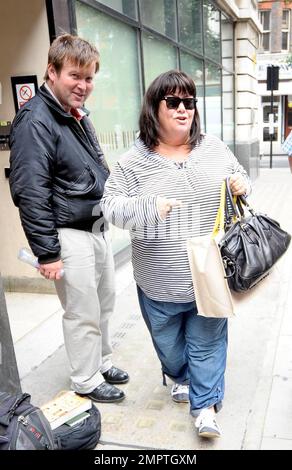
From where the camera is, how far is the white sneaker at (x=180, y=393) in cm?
278

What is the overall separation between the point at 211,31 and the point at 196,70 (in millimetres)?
1583

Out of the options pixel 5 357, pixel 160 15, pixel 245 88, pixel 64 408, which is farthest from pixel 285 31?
pixel 64 408

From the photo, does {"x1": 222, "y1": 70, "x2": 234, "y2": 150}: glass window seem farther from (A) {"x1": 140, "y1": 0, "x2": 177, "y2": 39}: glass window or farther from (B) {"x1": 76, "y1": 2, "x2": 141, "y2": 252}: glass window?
(B) {"x1": 76, "y1": 2, "x2": 141, "y2": 252}: glass window

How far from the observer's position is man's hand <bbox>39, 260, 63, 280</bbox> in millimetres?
2396

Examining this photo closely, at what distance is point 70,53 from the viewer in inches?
93.6

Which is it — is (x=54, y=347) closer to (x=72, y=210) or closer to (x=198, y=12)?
(x=72, y=210)

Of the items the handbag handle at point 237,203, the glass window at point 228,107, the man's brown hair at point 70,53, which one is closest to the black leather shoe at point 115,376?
the handbag handle at point 237,203

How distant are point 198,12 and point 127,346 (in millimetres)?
7234

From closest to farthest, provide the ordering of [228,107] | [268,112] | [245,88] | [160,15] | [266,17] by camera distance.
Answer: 1. [160,15]
2. [228,107]
3. [245,88]
4. [266,17]
5. [268,112]

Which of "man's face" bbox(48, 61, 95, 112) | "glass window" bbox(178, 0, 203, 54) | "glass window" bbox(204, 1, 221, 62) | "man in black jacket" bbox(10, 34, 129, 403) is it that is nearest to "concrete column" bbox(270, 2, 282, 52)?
"glass window" bbox(204, 1, 221, 62)

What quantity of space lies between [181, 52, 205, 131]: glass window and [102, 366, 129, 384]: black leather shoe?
5.92 metres

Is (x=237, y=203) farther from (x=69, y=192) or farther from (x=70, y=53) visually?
(x=70, y=53)

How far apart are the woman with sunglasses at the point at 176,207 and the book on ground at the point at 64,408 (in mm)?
551
